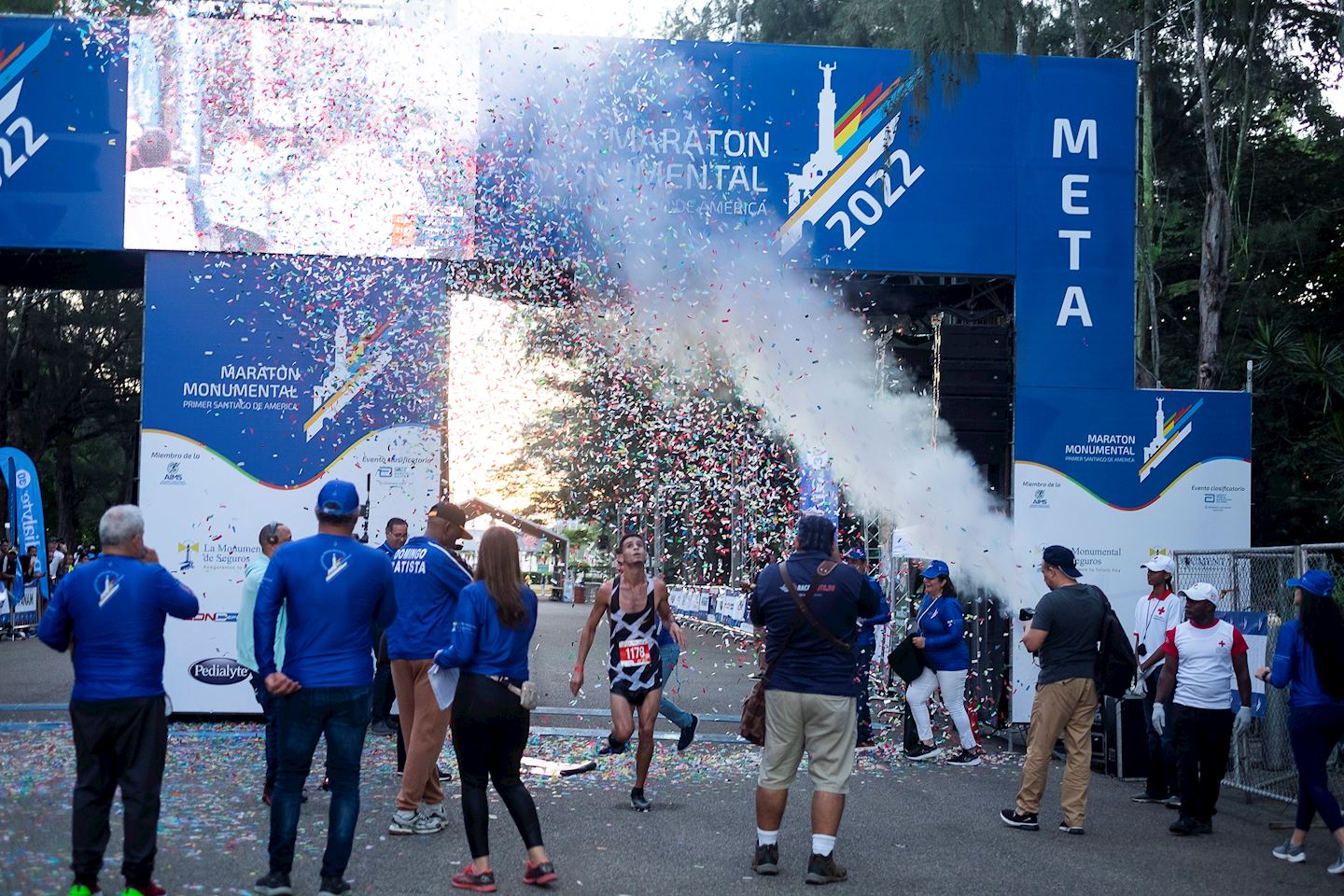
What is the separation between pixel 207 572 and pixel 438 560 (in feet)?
18.9

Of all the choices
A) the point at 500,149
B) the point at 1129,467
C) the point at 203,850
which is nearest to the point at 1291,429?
the point at 1129,467

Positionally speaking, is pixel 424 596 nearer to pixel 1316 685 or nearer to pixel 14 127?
pixel 1316 685

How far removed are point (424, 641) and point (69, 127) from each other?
7373 millimetres

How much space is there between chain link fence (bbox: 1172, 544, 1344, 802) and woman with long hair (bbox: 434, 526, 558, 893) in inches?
226

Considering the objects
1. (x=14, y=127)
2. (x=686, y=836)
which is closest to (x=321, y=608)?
(x=686, y=836)

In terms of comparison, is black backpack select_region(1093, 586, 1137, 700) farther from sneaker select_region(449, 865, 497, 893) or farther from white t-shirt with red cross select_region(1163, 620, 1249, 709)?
sneaker select_region(449, 865, 497, 893)

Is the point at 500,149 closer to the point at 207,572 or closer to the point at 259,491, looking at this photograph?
the point at 259,491

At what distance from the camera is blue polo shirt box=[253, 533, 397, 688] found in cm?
635

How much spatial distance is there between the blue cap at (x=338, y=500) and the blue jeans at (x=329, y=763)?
2.61ft

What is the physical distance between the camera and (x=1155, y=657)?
10672 millimetres

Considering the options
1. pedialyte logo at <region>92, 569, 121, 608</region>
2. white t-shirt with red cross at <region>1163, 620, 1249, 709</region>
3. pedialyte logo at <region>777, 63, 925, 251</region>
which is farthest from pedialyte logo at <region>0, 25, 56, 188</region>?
white t-shirt with red cross at <region>1163, 620, 1249, 709</region>

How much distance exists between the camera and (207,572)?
13.2 m

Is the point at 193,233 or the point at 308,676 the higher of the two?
the point at 193,233

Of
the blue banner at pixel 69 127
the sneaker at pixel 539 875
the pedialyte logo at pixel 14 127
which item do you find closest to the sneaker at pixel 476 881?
the sneaker at pixel 539 875
